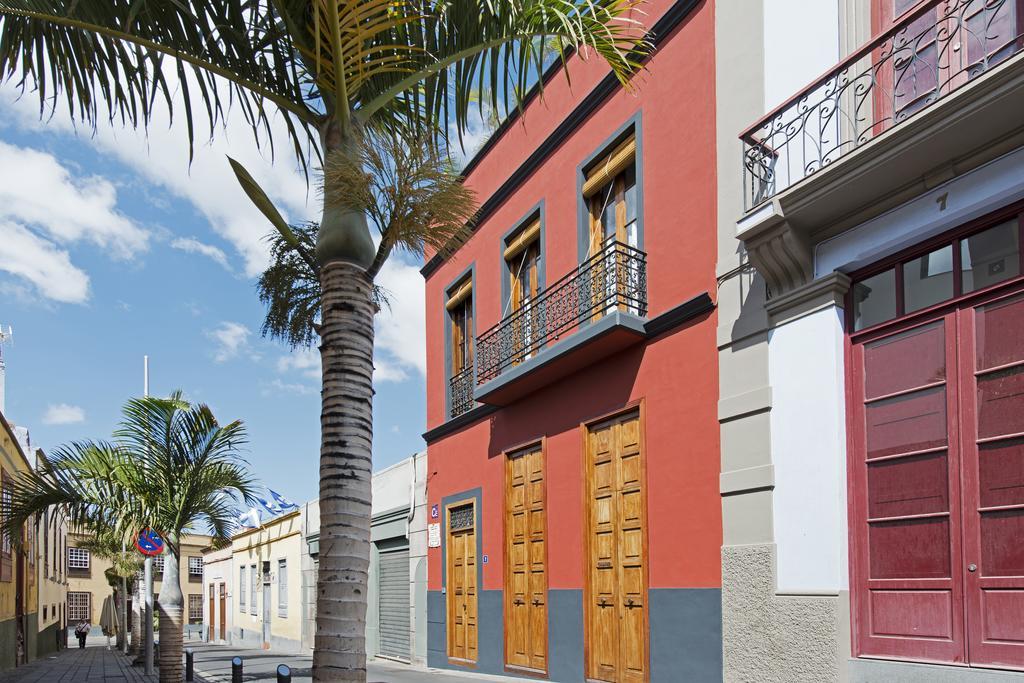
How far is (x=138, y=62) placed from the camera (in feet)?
18.1

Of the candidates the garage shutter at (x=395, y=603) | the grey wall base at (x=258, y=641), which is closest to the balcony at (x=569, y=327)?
the garage shutter at (x=395, y=603)

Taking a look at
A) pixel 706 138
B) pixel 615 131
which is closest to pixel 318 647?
pixel 706 138

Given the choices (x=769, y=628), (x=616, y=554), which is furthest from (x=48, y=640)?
(x=769, y=628)

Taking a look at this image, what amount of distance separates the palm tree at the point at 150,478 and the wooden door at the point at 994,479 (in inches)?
434

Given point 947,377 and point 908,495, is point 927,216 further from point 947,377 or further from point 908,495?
point 908,495

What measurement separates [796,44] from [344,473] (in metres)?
6.15

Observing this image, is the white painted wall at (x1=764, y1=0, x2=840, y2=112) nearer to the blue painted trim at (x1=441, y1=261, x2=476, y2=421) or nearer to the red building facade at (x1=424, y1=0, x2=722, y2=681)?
the red building facade at (x1=424, y1=0, x2=722, y2=681)

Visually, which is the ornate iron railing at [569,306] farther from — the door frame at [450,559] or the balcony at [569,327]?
the door frame at [450,559]

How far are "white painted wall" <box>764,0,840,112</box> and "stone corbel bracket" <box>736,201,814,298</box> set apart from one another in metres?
1.24

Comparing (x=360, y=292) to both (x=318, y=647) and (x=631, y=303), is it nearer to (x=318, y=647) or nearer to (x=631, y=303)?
(x=318, y=647)

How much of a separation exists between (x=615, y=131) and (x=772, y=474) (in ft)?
17.1

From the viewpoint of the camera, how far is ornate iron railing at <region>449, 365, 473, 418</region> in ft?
51.1

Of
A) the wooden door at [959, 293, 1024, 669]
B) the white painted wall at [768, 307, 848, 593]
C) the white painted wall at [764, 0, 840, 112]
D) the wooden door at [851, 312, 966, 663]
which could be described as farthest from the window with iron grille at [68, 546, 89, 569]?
the wooden door at [959, 293, 1024, 669]

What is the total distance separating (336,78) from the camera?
5.16 m
